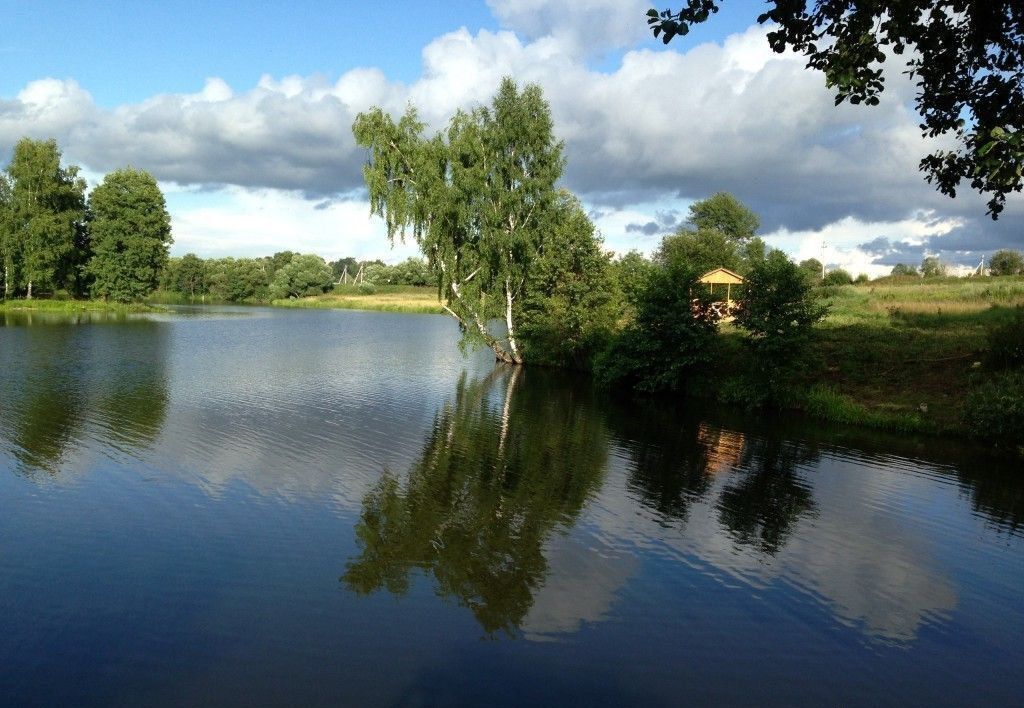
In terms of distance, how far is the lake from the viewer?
307 inches

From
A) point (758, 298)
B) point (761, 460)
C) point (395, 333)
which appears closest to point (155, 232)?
point (395, 333)

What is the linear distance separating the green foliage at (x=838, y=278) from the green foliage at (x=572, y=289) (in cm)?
4036

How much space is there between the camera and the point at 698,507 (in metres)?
14.6

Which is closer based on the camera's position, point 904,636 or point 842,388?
point 904,636

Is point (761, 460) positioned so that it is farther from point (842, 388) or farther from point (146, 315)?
point (146, 315)

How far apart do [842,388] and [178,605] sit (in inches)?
1028

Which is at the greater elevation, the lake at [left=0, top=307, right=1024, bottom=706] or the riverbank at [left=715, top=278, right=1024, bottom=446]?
the riverbank at [left=715, top=278, right=1024, bottom=446]

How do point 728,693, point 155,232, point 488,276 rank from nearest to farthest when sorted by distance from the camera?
1. point 728,693
2. point 488,276
3. point 155,232

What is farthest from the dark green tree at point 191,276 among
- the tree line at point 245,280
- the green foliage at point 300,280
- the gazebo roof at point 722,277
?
the gazebo roof at point 722,277

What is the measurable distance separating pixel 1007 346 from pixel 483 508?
21263 mm

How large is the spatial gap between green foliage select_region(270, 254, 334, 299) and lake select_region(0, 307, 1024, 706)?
3667 inches

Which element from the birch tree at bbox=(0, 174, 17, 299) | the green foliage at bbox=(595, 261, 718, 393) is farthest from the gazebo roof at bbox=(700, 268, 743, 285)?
the birch tree at bbox=(0, 174, 17, 299)

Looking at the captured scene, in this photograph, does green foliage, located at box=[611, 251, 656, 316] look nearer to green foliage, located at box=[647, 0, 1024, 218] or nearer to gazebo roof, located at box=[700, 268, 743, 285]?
gazebo roof, located at box=[700, 268, 743, 285]

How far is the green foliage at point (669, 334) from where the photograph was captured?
1195 inches
